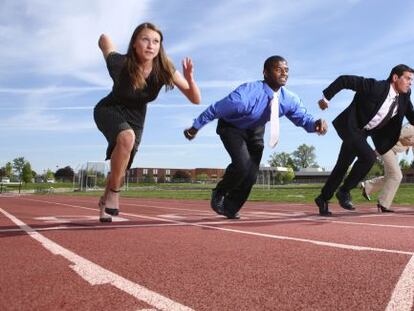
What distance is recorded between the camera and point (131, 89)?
508 cm

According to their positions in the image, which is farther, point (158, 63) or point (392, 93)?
point (392, 93)

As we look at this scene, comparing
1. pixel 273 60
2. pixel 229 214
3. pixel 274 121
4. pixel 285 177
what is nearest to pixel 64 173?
pixel 285 177

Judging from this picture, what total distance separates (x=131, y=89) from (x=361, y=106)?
Result: 3.91 meters

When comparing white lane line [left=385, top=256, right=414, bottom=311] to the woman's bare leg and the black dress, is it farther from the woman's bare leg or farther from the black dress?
the black dress

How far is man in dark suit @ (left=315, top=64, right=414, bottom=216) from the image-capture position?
727 centimetres

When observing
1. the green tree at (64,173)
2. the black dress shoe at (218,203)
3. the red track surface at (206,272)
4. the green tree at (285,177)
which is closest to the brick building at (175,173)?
the green tree at (64,173)

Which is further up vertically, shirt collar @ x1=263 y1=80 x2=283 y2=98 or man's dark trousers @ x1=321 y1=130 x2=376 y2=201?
shirt collar @ x1=263 y1=80 x2=283 y2=98

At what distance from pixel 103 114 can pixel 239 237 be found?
2.04m

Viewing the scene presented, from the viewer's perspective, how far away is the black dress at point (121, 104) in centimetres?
509

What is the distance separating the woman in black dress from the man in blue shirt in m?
1.07

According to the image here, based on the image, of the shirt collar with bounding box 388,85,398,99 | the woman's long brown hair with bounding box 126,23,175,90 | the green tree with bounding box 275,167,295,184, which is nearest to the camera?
the woman's long brown hair with bounding box 126,23,175,90

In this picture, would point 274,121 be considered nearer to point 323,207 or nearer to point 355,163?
point 355,163

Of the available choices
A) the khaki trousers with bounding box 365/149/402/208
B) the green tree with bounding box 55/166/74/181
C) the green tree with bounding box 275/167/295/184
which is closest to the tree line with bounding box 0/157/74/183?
the green tree with bounding box 55/166/74/181

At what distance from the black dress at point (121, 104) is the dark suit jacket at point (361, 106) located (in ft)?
9.69
